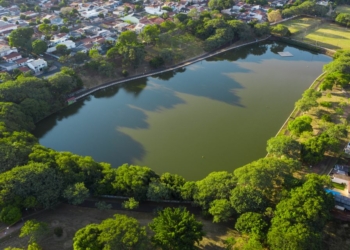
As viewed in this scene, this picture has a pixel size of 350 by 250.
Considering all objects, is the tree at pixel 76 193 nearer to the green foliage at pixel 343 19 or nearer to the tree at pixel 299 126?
the tree at pixel 299 126

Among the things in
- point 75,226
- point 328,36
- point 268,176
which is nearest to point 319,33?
point 328,36

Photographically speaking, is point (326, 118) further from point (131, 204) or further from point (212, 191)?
point (131, 204)

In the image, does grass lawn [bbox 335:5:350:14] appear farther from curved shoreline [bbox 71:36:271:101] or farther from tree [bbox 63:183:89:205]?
tree [bbox 63:183:89:205]

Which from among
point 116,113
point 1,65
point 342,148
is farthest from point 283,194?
point 1,65

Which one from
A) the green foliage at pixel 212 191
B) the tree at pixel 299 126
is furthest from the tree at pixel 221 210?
the tree at pixel 299 126

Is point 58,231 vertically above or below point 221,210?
below

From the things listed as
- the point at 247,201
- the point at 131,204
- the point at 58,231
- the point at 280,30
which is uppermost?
the point at 280,30

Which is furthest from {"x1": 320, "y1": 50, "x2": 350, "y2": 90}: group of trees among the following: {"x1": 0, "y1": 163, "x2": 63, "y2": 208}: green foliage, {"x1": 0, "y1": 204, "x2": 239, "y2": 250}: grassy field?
{"x1": 0, "y1": 163, "x2": 63, "y2": 208}: green foliage
